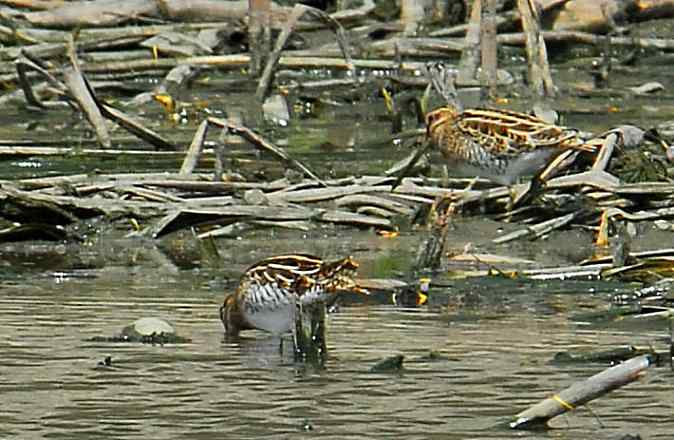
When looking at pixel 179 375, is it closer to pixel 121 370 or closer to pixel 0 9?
pixel 121 370

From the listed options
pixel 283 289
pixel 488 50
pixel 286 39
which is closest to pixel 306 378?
pixel 283 289

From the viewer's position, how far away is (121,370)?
814 cm

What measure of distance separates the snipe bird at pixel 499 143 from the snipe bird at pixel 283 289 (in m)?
2.97

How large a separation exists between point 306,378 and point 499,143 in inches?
146

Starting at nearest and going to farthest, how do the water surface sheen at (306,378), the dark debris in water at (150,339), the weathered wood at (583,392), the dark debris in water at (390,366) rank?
the weathered wood at (583,392), the water surface sheen at (306,378), the dark debris in water at (390,366), the dark debris in water at (150,339)

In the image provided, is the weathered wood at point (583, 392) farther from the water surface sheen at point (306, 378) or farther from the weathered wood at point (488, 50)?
the weathered wood at point (488, 50)

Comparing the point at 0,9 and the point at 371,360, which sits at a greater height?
the point at 371,360

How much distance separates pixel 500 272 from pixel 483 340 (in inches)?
51.0

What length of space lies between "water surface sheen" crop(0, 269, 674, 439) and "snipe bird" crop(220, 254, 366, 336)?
129mm

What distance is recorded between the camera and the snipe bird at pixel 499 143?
11.3m

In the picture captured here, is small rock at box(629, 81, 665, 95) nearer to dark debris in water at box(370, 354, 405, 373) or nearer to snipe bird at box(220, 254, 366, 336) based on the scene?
snipe bird at box(220, 254, 366, 336)

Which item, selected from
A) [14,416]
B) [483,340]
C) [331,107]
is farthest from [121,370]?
[331,107]

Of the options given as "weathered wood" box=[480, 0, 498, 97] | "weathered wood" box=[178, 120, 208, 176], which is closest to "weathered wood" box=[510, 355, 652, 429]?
"weathered wood" box=[178, 120, 208, 176]

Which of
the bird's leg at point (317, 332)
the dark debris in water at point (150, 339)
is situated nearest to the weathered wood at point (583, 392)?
the bird's leg at point (317, 332)
